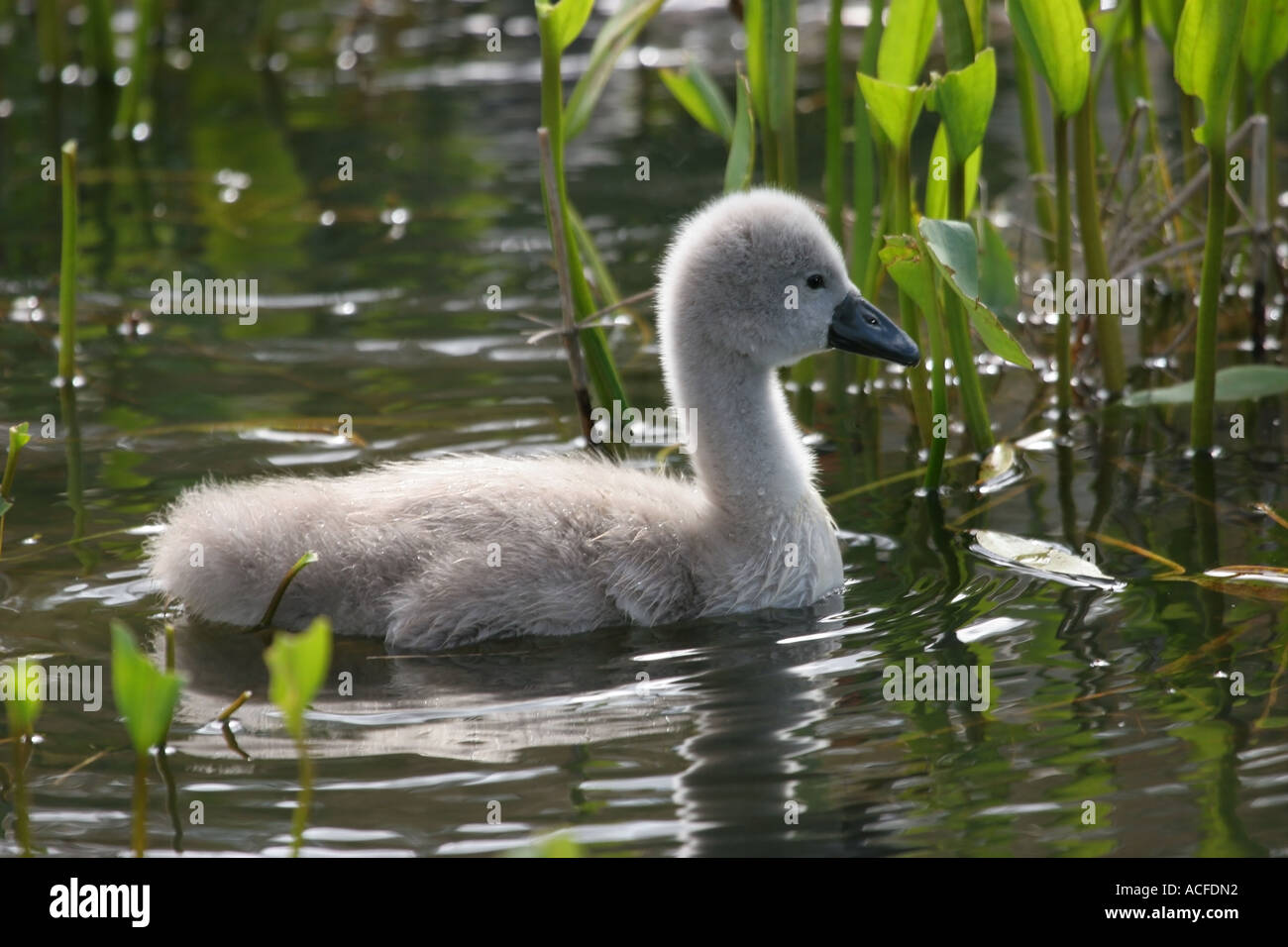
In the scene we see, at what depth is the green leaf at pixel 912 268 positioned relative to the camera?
4.86 metres

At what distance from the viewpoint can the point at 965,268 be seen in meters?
4.59

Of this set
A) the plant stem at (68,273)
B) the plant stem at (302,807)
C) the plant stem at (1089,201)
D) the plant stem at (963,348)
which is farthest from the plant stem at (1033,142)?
the plant stem at (302,807)

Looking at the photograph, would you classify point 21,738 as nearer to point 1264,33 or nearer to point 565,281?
point 565,281

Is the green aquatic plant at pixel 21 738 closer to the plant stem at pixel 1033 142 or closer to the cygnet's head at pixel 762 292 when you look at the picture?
the cygnet's head at pixel 762 292

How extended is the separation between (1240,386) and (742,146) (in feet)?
6.46

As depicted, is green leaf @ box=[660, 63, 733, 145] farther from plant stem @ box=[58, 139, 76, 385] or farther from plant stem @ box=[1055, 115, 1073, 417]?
plant stem @ box=[58, 139, 76, 385]

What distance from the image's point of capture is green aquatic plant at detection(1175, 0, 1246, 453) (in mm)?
4715

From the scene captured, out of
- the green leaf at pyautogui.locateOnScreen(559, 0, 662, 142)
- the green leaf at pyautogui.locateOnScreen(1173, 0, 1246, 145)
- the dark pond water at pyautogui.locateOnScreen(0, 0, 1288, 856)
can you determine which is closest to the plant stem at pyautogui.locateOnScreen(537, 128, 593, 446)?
the green leaf at pyautogui.locateOnScreen(559, 0, 662, 142)

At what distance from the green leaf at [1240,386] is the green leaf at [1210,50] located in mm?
1273

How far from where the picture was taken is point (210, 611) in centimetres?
456

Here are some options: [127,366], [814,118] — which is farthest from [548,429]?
[814,118]

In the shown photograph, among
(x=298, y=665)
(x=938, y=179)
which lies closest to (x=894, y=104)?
(x=938, y=179)

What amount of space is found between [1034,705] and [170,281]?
5043mm
